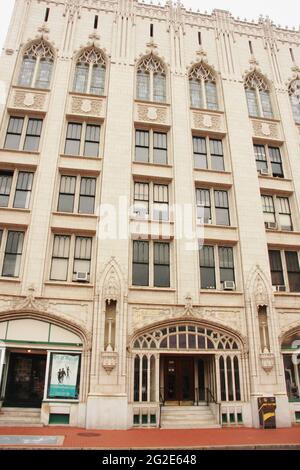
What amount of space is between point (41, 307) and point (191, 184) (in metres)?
10.7

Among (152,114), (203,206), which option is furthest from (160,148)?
(203,206)

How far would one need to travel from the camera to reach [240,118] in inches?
904

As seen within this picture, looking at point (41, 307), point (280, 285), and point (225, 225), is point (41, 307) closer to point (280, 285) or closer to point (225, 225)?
point (225, 225)

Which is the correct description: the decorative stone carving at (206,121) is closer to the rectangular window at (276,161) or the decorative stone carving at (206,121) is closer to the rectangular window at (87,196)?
the rectangular window at (276,161)

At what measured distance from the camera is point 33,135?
20734 mm


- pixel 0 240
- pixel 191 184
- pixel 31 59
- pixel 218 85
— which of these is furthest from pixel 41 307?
pixel 218 85

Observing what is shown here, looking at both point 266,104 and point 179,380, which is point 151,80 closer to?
point 266,104

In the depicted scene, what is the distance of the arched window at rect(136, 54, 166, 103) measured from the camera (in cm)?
2325

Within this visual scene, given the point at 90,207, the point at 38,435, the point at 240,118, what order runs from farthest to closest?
1. the point at 240,118
2. the point at 90,207
3. the point at 38,435

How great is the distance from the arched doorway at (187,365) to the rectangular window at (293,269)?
4.94 metres

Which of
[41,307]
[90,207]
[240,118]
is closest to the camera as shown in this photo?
[41,307]

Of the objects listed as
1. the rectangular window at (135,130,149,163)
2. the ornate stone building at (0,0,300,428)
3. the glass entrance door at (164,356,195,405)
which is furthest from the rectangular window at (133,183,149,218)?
the glass entrance door at (164,356,195,405)

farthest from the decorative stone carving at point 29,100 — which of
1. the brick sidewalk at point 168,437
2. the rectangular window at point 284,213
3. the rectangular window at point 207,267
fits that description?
the brick sidewalk at point 168,437

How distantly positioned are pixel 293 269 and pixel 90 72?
1803cm
